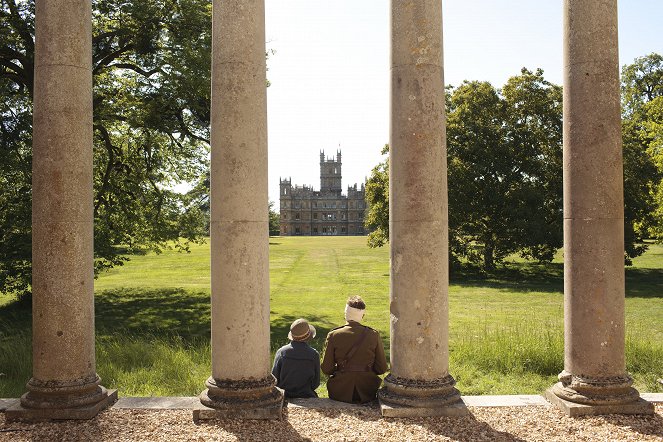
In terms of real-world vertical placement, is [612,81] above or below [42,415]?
above

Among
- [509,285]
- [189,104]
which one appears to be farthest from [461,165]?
[189,104]

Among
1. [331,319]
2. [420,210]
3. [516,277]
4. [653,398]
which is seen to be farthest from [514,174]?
[420,210]

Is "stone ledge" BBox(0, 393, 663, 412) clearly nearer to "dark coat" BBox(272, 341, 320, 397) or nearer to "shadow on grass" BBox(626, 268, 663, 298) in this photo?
"dark coat" BBox(272, 341, 320, 397)

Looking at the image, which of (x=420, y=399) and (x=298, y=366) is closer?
(x=420, y=399)

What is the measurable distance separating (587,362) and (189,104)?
707 inches

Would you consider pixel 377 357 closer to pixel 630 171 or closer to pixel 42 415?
pixel 42 415

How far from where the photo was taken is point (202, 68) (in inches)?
842

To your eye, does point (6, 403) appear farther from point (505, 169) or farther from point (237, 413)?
point (505, 169)

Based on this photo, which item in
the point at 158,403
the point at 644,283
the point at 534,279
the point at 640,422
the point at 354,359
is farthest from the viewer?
the point at 534,279

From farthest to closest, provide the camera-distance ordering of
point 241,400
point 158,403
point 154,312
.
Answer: point 154,312 → point 158,403 → point 241,400

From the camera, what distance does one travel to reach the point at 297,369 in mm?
9453

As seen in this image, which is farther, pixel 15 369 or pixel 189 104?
pixel 189 104

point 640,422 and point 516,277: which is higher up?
point 640,422

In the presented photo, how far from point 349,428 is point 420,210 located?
3272 mm
